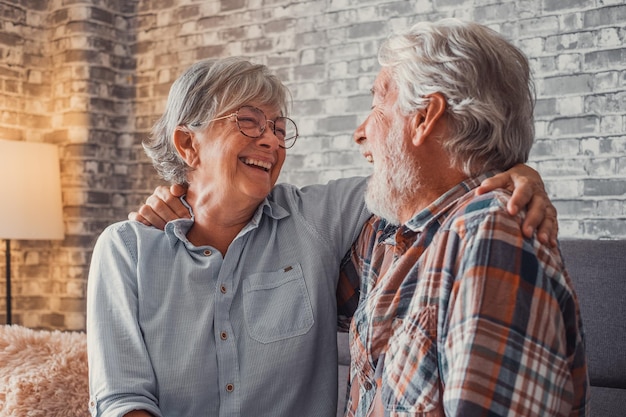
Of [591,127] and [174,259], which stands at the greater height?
[591,127]

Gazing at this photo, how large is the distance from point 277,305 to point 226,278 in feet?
0.42

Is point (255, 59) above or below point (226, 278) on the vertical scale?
above

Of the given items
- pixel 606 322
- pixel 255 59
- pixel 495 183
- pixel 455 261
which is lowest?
pixel 606 322

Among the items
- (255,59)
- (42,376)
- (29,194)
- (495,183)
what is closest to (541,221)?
(495,183)

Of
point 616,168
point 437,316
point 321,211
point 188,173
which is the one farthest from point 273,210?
point 616,168

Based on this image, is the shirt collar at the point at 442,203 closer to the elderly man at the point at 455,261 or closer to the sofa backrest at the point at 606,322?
the elderly man at the point at 455,261

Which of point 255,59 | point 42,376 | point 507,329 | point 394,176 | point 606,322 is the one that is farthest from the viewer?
point 255,59

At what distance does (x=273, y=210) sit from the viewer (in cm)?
191

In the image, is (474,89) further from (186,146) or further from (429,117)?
(186,146)

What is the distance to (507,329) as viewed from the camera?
1169mm

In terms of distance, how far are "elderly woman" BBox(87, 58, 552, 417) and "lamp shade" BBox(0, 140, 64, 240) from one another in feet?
6.49

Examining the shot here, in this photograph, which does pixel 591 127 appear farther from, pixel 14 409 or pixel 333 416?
pixel 14 409

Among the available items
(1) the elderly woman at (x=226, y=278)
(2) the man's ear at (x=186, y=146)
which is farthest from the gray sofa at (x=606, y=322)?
(2) the man's ear at (x=186, y=146)

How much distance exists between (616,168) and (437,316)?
6.34 feet
